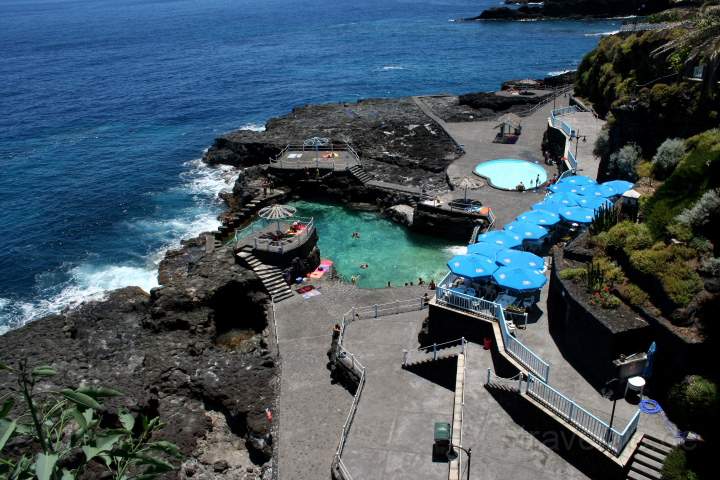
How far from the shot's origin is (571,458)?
1775cm

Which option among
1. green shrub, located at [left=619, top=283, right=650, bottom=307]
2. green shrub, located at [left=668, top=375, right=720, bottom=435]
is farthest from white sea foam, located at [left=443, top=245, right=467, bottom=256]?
green shrub, located at [left=668, top=375, right=720, bottom=435]

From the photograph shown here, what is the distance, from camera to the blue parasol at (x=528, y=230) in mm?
29219

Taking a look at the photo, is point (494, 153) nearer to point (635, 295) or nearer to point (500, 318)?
point (500, 318)

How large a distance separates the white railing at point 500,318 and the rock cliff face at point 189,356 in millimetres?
9008

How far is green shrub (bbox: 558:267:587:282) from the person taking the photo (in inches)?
850

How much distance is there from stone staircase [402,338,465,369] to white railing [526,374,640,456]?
180 inches

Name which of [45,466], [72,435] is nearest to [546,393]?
[72,435]

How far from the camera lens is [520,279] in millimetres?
23609

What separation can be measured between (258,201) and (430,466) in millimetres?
31636

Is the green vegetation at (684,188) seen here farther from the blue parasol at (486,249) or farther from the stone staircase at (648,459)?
the stone staircase at (648,459)

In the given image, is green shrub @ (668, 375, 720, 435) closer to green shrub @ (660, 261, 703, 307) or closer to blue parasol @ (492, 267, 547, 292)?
green shrub @ (660, 261, 703, 307)

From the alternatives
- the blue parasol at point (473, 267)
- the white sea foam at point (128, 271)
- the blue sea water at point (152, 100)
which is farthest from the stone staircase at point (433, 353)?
the blue sea water at point (152, 100)

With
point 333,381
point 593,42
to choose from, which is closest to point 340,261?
point 333,381

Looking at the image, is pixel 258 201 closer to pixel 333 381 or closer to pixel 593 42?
pixel 333 381
